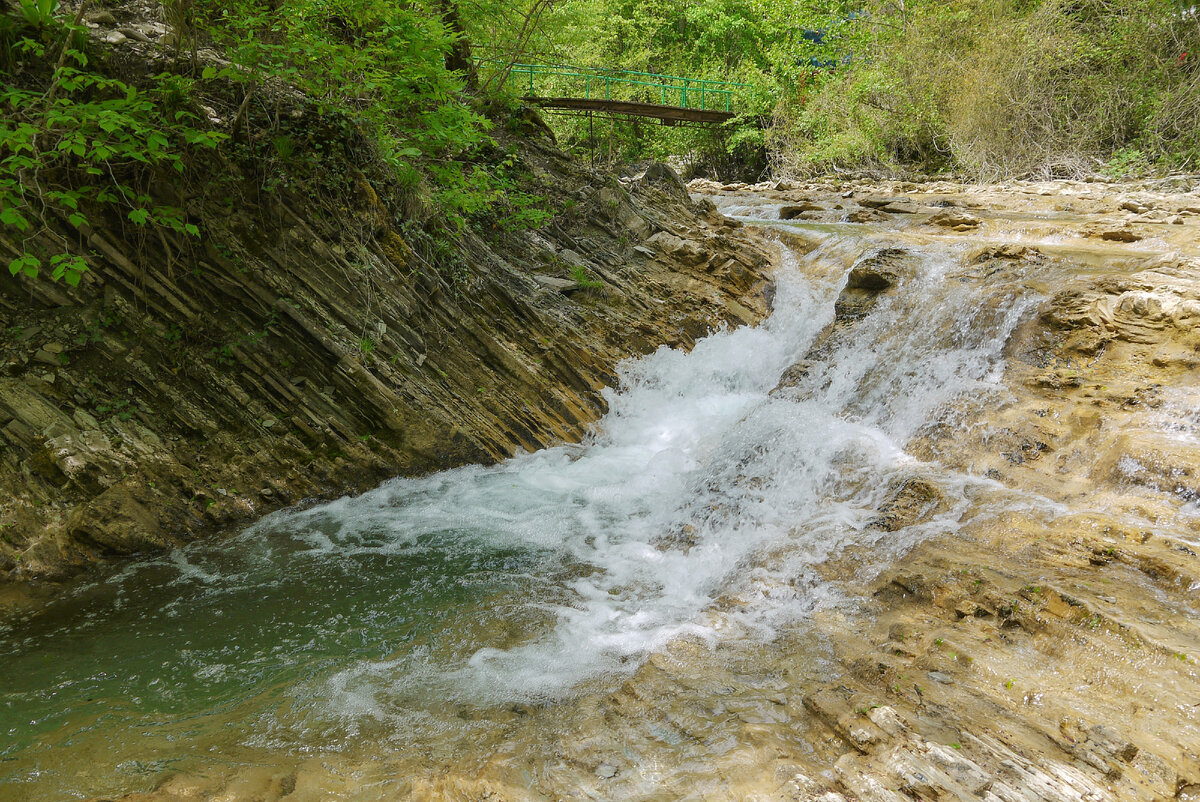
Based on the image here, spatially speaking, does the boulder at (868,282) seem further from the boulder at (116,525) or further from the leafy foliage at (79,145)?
the boulder at (116,525)

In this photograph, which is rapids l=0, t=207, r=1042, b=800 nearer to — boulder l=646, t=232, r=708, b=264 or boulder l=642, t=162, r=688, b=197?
boulder l=646, t=232, r=708, b=264

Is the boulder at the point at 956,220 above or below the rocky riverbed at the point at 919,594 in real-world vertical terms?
above

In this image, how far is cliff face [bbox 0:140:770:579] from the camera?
579 centimetres

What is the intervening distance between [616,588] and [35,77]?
6.72 m

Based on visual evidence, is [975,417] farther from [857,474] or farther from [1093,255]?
[1093,255]

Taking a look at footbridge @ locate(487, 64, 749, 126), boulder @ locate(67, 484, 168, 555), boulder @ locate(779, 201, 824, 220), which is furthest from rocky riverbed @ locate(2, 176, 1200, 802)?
footbridge @ locate(487, 64, 749, 126)

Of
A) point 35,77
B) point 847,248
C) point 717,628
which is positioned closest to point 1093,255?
point 847,248

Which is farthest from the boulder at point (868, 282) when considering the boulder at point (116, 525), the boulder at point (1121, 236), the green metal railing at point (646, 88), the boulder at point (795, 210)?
the green metal railing at point (646, 88)

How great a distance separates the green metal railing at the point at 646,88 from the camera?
76.5ft

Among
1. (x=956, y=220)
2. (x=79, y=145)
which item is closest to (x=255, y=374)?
(x=79, y=145)

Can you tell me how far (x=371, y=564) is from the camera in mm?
5957

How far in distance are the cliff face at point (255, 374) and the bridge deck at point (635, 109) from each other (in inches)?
403

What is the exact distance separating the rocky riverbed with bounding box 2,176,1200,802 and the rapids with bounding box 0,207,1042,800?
4 centimetres

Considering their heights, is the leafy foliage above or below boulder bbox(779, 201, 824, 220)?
above
